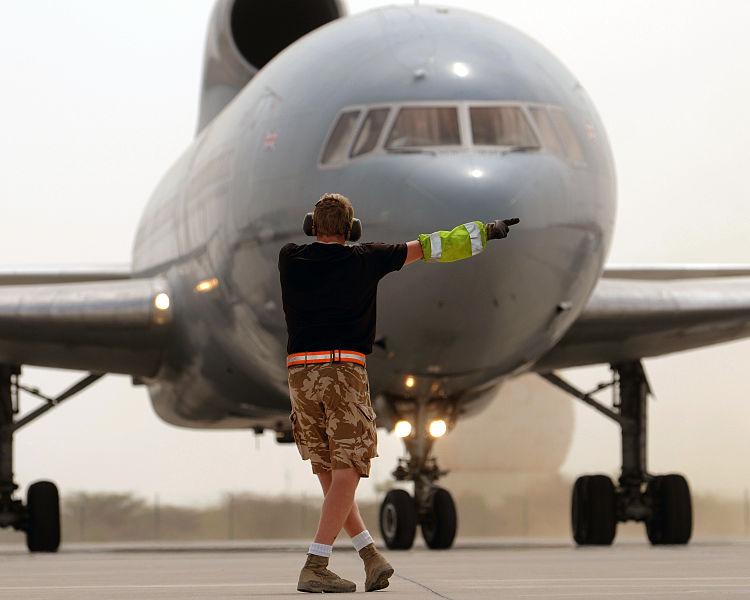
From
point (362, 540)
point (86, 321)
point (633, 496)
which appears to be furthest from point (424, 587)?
point (633, 496)

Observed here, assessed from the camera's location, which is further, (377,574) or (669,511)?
(669,511)

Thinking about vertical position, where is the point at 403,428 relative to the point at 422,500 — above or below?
above

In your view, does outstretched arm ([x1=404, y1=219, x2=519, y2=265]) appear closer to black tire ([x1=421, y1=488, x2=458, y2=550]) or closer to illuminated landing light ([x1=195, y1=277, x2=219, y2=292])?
black tire ([x1=421, y1=488, x2=458, y2=550])

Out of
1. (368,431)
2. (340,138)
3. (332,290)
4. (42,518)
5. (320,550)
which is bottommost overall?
(320,550)

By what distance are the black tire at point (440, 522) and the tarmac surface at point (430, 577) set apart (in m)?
2.02

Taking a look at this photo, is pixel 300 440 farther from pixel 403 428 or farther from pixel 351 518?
pixel 403 428

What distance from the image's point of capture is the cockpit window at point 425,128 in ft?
38.1

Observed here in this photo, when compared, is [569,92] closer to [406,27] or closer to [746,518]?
[406,27]

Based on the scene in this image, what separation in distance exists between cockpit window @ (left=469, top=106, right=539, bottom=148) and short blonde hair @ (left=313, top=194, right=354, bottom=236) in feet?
15.8

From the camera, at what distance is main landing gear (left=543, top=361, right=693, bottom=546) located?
15.6 metres

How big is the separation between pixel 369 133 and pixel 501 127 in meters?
0.96

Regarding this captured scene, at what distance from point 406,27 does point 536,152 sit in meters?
1.61

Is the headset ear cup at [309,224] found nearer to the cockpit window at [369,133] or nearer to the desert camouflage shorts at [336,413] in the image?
the desert camouflage shorts at [336,413]

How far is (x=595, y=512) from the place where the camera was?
1577 cm
